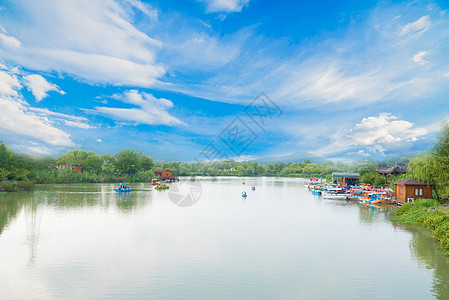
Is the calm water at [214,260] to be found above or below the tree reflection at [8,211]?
below

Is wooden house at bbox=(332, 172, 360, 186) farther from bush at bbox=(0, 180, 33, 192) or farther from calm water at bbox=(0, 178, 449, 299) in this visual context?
bush at bbox=(0, 180, 33, 192)

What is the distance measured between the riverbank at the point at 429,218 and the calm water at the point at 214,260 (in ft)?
2.53

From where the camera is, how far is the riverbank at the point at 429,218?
50.5 ft

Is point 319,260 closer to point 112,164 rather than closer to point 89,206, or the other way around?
point 89,206

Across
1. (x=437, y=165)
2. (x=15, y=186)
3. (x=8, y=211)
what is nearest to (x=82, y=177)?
(x=15, y=186)

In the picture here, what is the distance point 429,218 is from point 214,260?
1470 cm

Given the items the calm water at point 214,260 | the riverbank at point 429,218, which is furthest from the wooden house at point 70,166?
the riverbank at point 429,218

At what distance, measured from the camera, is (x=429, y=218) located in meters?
19.1

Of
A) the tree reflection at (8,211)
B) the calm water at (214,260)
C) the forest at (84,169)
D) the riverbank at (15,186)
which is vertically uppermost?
the forest at (84,169)

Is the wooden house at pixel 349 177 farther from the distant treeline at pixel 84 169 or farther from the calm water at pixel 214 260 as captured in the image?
the calm water at pixel 214 260

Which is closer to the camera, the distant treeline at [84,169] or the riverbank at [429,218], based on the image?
the riverbank at [429,218]

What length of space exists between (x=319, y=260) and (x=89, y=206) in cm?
2462

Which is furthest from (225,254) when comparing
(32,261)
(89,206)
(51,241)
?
(89,206)

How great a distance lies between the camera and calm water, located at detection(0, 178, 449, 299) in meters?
10.0
